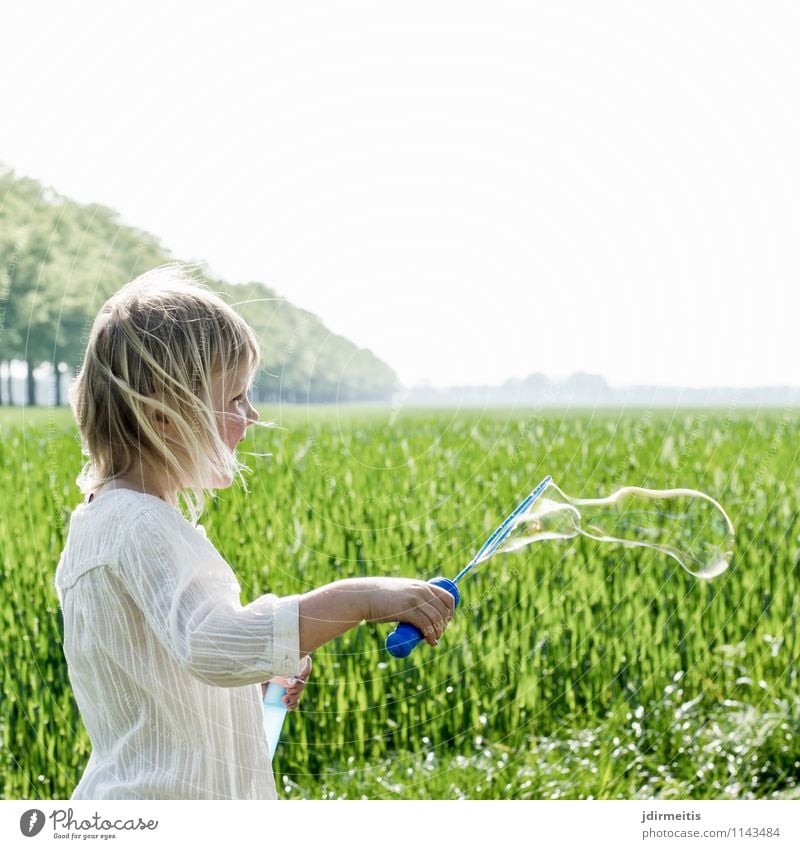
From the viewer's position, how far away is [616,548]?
8.89 ft

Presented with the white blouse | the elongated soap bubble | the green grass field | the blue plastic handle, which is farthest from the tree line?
the blue plastic handle

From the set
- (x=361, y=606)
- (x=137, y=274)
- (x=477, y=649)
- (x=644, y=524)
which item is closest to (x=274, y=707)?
(x=361, y=606)

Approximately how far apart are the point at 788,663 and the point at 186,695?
160 cm

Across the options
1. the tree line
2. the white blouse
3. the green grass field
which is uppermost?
the tree line

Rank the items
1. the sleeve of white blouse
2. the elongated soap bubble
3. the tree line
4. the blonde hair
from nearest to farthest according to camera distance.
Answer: the sleeve of white blouse → the blonde hair → the elongated soap bubble → the tree line

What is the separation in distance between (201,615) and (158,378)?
251mm

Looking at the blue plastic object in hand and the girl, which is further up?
the girl

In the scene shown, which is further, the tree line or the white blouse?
the tree line

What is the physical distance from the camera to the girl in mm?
977

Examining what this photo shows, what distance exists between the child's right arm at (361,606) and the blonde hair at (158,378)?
8.2 inches

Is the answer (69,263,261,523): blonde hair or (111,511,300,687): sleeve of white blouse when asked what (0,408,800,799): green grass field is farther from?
(111,511,300,687): sleeve of white blouse

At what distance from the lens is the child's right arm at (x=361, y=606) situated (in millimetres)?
975
